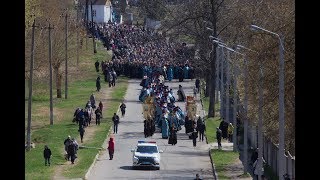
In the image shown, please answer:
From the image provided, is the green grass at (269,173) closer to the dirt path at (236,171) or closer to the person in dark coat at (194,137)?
the dirt path at (236,171)

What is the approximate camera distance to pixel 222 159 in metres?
49.0

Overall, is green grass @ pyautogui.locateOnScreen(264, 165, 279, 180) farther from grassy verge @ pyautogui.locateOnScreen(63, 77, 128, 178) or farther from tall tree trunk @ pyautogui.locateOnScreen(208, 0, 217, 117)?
tall tree trunk @ pyautogui.locateOnScreen(208, 0, 217, 117)

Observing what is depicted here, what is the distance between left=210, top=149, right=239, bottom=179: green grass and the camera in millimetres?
45156

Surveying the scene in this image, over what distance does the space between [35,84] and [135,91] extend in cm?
800

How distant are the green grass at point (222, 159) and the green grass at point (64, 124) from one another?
517cm

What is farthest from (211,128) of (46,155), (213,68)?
(46,155)

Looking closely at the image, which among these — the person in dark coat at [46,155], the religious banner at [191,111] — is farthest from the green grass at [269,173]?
the religious banner at [191,111]

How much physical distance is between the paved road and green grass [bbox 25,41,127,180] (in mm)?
797

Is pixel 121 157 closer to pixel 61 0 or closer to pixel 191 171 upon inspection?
pixel 191 171

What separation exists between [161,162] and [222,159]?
8.46ft

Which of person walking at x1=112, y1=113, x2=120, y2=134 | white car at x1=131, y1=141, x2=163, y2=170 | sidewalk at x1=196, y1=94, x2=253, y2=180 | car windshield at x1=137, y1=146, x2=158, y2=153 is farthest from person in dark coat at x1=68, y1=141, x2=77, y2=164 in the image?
person walking at x1=112, y1=113, x2=120, y2=134

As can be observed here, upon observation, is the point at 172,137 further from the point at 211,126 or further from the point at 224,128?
the point at 211,126

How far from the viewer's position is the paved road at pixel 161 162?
146 feet
